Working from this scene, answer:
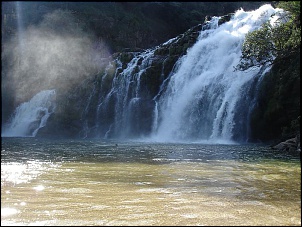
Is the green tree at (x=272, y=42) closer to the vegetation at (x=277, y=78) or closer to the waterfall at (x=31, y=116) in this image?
the vegetation at (x=277, y=78)

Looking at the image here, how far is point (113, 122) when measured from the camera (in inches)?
1260

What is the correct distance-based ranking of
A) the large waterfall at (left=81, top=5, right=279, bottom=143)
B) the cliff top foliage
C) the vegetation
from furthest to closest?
the cliff top foliage → the large waterfall at (left=81, top=5, right=279, bottom=143) → the vegetation

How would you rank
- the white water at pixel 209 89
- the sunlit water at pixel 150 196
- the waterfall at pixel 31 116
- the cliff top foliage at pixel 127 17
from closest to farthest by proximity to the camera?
the sunlit water at pixel 150 196
the white water at pixel 209 89
the waterfall at pixel 31 116
the cliff top foliage at pixel 127 17

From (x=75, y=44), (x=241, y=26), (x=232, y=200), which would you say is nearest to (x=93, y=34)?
(x=75, y=44)

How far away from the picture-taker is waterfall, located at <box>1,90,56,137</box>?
1447 inches

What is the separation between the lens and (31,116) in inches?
1518

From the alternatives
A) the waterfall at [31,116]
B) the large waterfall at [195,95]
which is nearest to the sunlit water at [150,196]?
the large waterfall at [195,95]

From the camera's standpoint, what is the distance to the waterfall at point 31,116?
36.8 m

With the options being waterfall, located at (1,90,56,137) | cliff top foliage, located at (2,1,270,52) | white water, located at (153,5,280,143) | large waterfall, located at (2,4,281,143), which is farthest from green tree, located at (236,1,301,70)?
cliff top foliage, located at (2,1,270,52)

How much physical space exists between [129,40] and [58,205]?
51.1m

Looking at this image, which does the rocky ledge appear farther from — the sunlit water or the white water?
the sunlit water

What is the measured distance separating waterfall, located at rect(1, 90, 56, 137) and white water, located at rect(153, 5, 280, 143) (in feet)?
47.7

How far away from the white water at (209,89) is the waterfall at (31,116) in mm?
14532

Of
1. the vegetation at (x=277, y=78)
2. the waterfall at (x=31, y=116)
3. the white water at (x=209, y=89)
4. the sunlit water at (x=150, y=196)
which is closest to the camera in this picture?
the sunlit water at (x=150, y=196)
